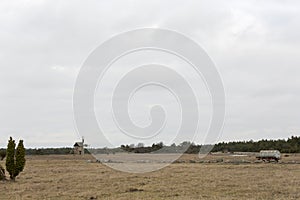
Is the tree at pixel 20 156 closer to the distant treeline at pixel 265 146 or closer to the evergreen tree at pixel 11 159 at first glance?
the evergreen tree at pixel 11 159

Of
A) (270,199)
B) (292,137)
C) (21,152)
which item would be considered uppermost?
(292,137)

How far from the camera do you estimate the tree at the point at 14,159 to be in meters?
37.4

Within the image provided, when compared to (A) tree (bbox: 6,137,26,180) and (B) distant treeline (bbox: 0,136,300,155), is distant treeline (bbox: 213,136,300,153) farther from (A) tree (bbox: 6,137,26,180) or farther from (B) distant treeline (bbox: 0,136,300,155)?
(A) tree (bbox: 6,137,26,180)

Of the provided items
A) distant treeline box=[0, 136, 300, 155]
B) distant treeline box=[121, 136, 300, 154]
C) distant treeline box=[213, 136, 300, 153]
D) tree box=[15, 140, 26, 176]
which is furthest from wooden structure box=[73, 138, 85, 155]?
tree box=[15, 140, 26, 176]

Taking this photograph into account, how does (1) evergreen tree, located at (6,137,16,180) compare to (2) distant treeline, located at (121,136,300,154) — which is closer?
(1) evergreen tree, located at (6,137,16,180)

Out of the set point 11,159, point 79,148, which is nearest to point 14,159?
point 11,159

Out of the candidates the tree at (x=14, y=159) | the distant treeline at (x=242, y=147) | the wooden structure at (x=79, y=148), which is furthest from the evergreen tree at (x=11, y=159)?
the wooden structure at (x=79, y=148)

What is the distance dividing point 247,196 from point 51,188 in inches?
465

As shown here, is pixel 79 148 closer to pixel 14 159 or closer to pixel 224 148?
pixel 224 148

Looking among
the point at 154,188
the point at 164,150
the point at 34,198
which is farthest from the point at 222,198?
the point at 164,150

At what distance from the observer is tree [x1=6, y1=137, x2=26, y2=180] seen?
1471 inches

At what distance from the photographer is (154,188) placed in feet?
91.1

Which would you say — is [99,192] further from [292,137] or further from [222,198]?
[292,137]

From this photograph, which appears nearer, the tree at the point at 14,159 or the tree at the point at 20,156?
the tree at the point at 14,159
